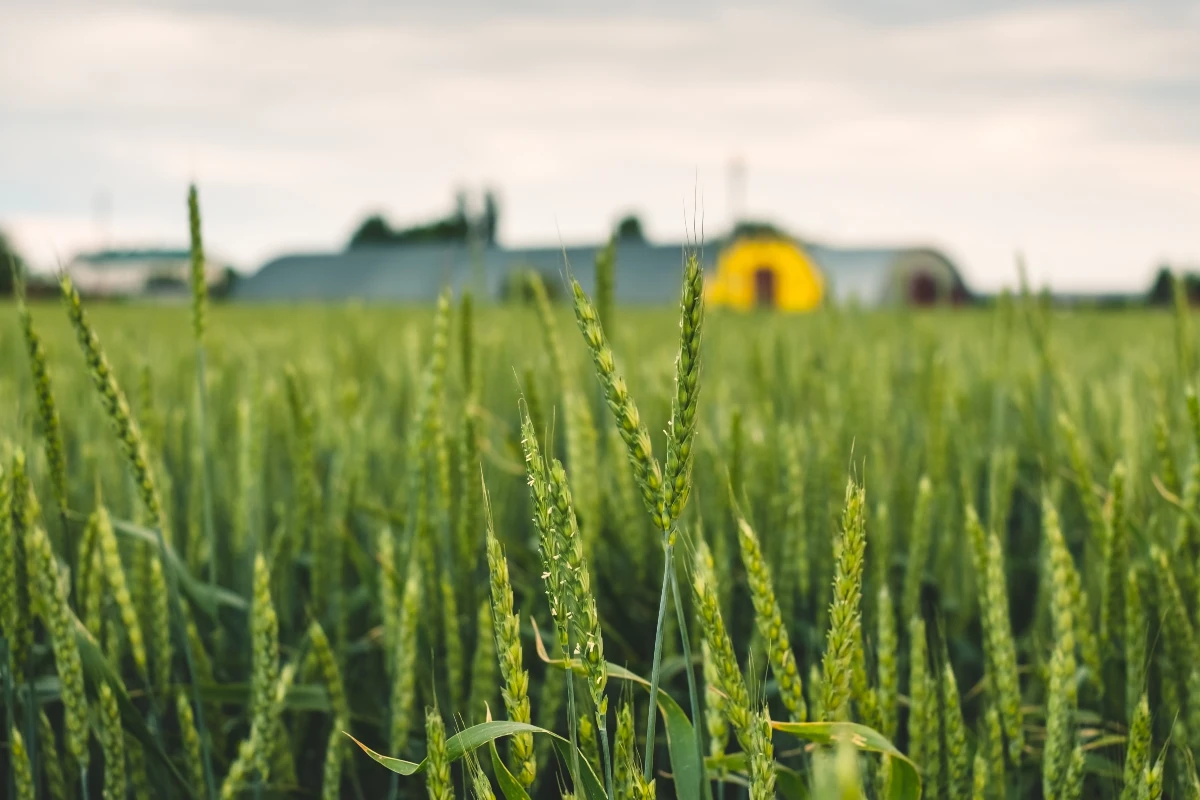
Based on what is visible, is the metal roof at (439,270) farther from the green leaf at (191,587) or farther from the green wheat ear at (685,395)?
the green wheat ear at (685,395)

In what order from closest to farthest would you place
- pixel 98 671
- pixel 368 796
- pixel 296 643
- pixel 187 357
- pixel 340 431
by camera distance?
1. pixel 98 671
2. pixel 368 796
3. pixel 296 643
4. pixel 340 431
5. pixel 187 357

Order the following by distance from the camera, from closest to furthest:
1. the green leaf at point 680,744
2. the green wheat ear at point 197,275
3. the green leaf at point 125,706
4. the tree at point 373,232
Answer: the green leaf at point 680,744 → the green leaf at point 125,706 → the green wheat ear at point 197,275 → the tree at point 373,232

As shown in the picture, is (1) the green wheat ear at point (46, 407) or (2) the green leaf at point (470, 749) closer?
(2) the green leaf at point (470, 749)

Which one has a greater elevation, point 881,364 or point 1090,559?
point 881,364

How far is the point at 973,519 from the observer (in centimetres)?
67

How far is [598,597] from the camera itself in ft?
3.08

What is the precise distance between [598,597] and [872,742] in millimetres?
469

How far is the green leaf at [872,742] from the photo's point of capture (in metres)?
0.47

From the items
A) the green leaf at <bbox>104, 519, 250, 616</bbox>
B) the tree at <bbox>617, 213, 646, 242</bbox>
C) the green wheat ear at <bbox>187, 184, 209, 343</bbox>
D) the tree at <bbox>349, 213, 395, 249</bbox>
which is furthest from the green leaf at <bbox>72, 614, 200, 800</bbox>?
the tree at <bbox>349, 213, 395, 249</bbox>

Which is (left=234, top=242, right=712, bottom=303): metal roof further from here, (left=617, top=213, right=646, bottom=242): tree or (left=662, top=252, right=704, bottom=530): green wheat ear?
(left=662, top=252, right=704, bottom=530): green wheat ear

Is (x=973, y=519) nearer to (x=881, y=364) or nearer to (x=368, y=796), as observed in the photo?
(x=368, y=796)

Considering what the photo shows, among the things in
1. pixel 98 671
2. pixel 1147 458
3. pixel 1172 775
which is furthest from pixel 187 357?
pixel 1172 775

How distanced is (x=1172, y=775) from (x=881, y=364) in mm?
1155

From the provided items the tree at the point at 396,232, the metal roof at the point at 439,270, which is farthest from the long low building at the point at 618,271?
the tree at the point at 396,232
